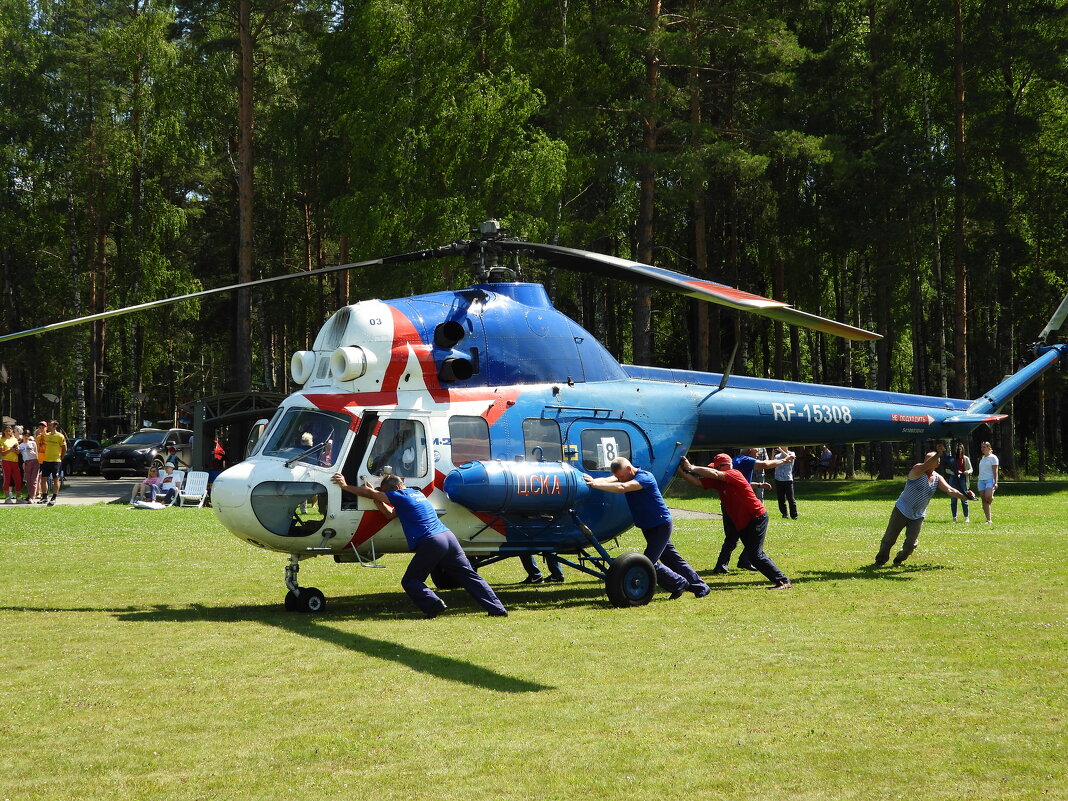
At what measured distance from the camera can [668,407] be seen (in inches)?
535

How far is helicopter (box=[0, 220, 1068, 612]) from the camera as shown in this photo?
1123 centimetres

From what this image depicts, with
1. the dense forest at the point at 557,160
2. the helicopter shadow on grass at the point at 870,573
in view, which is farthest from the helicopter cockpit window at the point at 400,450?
the dense forest at the point at 557,160

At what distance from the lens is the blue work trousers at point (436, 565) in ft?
36.3

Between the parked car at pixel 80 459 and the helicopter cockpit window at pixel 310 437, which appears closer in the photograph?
Result: the helicopter cockpit window at pixel 310 437

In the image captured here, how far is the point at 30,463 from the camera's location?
2667cm

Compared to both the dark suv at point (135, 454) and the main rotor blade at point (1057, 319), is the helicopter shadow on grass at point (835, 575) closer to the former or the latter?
the main rotor blade at point (1057, 319)

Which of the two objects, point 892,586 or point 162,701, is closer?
point 162,701

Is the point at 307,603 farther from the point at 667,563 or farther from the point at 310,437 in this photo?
the point at 667,563

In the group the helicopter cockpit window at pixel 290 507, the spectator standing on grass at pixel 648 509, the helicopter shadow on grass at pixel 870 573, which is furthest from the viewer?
the helicopter shadow on grass at pixel 870 573

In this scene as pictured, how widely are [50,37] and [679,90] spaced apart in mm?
30555

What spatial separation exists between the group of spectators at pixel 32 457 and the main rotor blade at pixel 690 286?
18738mm

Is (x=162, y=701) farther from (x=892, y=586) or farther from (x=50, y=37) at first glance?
(x=50, y=37)

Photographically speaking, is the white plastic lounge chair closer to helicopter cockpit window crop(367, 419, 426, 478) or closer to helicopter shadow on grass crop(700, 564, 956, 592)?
helicopter shadow on grass crop(700, 564, 956, 592)

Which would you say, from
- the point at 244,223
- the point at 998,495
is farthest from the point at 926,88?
the point at 244,223
